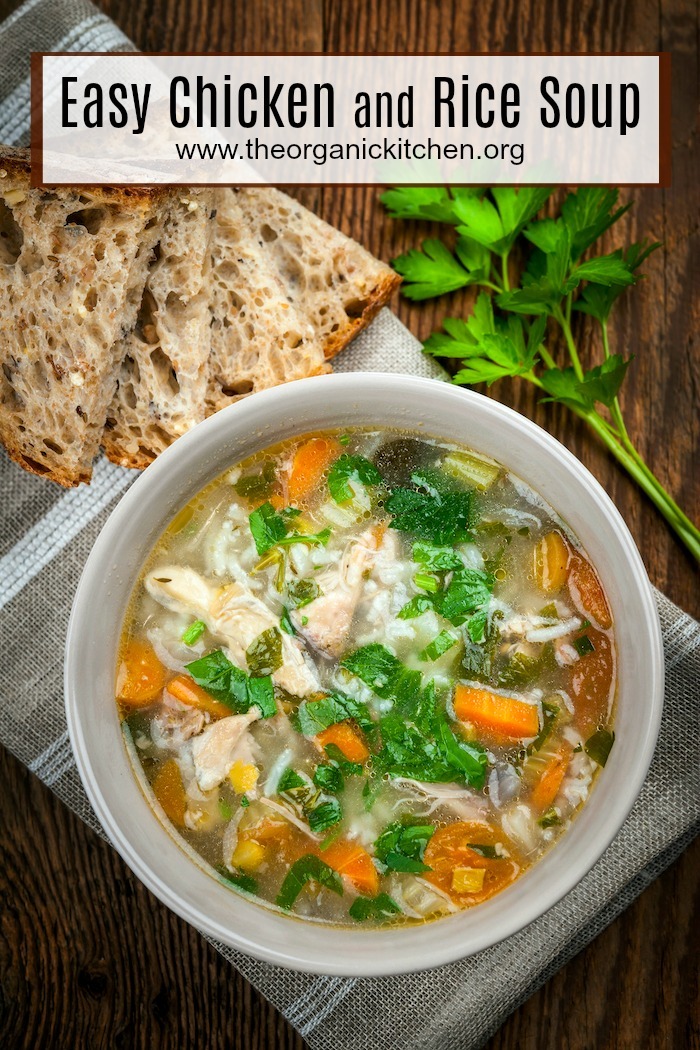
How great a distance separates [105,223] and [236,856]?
5.39ft

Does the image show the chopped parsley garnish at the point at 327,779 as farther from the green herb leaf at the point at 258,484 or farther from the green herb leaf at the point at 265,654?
the green herb leaf at the point at 258,484

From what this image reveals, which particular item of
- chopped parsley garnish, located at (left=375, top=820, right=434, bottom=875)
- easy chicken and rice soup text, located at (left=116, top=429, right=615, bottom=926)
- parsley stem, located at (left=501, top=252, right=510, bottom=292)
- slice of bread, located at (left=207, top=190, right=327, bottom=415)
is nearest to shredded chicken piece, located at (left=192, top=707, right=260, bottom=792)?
easy chicken and rice soup text, located at (left=116, top=429, right=615, bottom=926)

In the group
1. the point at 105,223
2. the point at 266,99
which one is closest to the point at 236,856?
the point at 105,223

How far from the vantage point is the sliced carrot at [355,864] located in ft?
7.02

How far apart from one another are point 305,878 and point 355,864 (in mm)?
128

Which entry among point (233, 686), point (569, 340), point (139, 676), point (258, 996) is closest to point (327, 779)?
point (233, 686)

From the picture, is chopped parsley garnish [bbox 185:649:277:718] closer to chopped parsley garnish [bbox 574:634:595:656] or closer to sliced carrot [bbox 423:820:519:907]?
sliced carrot [bbox 423:820:519:907]

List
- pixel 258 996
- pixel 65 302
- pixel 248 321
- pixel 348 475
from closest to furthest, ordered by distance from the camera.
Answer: pixel 348 475 < pixel 65 302 < pixel 248 321 < pixel 258 996

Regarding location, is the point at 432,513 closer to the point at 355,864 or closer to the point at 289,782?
the point at 289,782

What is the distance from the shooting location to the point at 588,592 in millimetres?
2172

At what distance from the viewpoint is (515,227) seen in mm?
2455

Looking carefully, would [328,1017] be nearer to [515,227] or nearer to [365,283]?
[365,283]

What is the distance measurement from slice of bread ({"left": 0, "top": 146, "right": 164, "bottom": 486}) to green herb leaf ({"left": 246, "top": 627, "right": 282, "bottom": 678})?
71cm

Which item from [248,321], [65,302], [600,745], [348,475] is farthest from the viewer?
[248,321]
